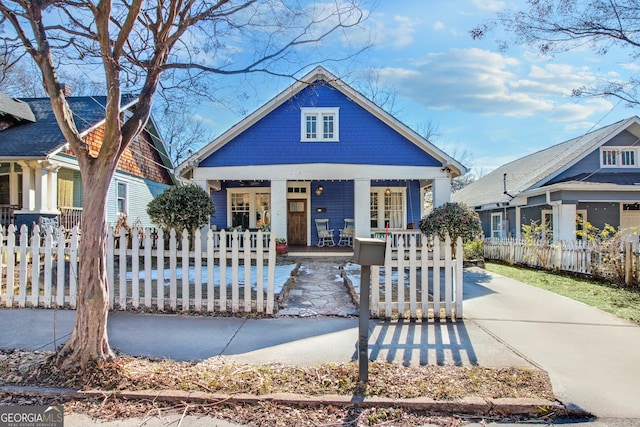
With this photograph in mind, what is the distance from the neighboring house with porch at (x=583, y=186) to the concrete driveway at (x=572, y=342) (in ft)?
29.3

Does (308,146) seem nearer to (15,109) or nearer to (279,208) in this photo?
(279,208)

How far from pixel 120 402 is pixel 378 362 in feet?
7.82

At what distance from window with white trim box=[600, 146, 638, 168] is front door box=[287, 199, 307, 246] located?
542 inches

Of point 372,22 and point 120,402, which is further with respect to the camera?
point 372,22

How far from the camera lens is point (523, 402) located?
9.46ft

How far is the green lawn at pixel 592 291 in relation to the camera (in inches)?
242

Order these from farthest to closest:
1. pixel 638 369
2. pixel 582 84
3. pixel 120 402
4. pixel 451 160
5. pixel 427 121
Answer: pixel 427 121 → pixel 451 160 → pixel 582 84 → pixel 638 369 → pixel 120 402

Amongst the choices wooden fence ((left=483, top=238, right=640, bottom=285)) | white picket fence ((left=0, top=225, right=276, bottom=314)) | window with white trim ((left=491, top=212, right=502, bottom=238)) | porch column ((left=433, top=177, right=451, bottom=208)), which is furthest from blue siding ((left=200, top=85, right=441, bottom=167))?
window with white trim ((left=491, top=212, right=502, bottom=238))

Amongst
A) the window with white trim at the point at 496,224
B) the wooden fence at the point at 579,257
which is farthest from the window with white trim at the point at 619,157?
the wooden fence at the point at 579,257

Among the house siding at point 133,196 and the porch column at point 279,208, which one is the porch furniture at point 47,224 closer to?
the house siding at point 133,196

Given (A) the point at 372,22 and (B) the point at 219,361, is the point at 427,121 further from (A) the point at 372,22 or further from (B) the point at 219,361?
(B) the point at 219,361

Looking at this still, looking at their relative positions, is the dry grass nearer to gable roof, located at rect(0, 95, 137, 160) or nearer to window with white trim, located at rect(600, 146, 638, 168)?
gable roof, located at rect(0, 95, 137, 160)

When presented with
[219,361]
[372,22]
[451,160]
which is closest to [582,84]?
[451,160]

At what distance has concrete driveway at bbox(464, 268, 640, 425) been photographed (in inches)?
121
